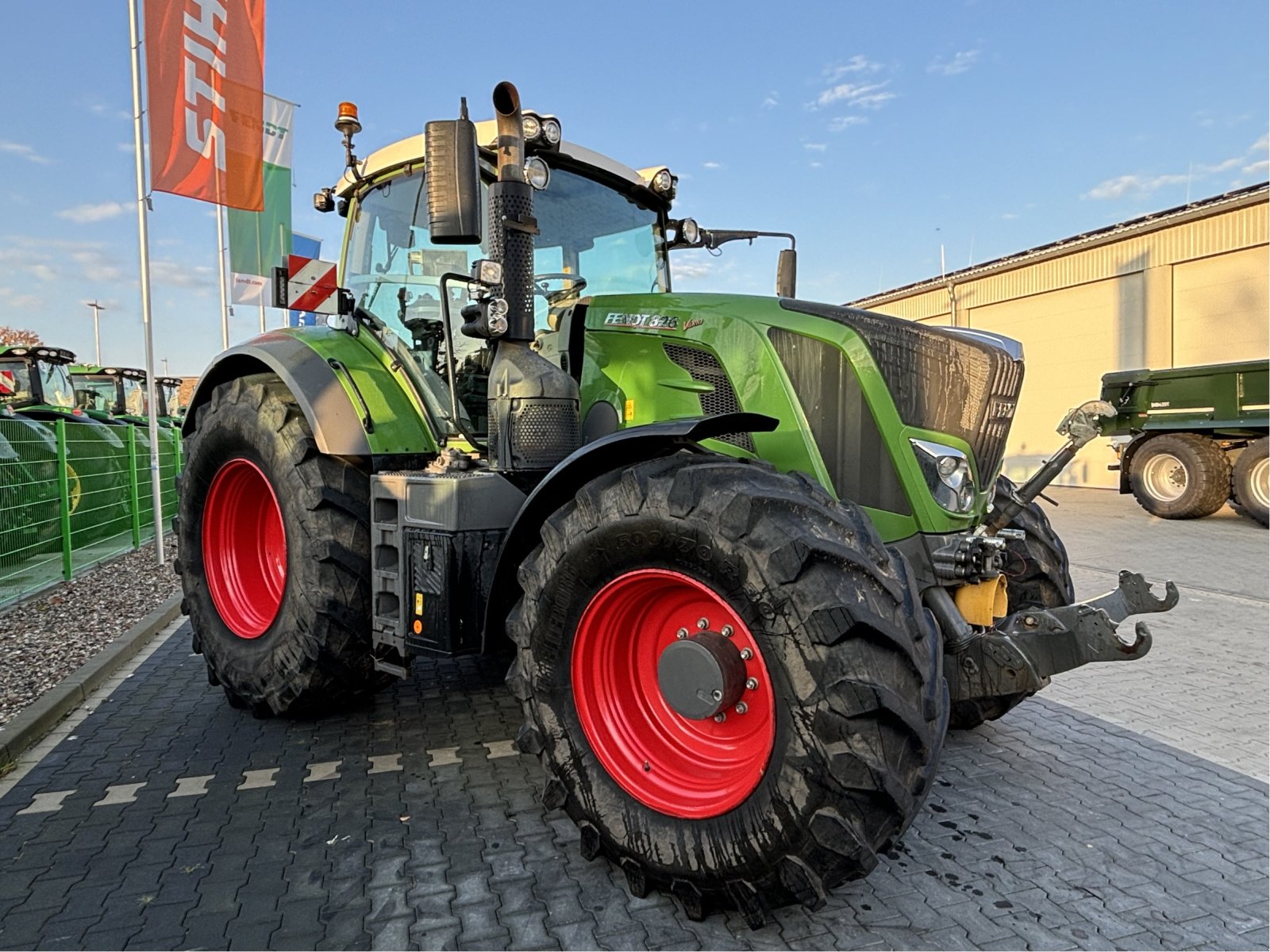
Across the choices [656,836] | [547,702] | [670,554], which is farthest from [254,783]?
[670,554]

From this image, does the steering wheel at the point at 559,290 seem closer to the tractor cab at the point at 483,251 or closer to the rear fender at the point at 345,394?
the tractor cab at the point at 483,251

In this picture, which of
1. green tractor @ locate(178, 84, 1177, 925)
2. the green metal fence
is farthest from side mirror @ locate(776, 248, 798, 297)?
the green metal fence

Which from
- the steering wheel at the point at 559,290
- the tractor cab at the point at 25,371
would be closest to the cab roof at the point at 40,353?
the tractor cab at the point at 25,371

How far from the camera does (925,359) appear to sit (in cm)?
291

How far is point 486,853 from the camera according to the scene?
8.91 ft

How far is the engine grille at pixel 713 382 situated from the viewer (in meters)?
2.92

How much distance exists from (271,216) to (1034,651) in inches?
415

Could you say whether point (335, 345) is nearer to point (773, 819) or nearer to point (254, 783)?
point (254, 783)

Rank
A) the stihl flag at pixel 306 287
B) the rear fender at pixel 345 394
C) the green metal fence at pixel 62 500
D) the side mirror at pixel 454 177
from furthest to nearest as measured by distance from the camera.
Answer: the green metal fence at pixel 62 500 → the stihl flag at pixel 306 287 → the rear fender at pixel 345 394 → the side mirror at pixel 454 177

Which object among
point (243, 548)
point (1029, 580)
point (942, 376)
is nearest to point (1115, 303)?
point (1029, 580)

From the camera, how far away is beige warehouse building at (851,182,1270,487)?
556 inches

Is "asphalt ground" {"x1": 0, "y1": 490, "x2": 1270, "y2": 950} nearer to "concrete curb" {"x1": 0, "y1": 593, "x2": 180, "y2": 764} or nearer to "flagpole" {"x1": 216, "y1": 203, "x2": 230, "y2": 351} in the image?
"concrete curb" {"x1": 0, "y1": 593, "x2": 180, "y2": 764}

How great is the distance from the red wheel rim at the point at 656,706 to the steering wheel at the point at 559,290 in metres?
1.64

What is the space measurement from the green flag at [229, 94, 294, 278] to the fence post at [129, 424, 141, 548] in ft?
8.00
